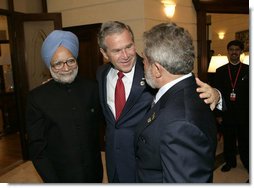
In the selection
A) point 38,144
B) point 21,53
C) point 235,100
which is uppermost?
point 21,53

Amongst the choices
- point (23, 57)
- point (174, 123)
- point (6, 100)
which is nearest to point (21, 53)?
point (23, 57)

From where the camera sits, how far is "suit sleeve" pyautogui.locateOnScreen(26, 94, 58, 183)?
171 centimetres

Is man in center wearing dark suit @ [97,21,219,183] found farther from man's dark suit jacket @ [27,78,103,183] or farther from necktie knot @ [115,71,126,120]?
man's dark suit jacket @ [27,78,103,183]

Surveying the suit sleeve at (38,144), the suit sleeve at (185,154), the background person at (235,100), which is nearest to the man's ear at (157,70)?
the suit sleeve at (185,154)

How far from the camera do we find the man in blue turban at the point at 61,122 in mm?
1747

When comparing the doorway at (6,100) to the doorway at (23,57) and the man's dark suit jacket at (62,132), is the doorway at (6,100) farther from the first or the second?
the man's dark suit jacket at (62,132)

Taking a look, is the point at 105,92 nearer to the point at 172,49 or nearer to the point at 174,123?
the point at 172,49

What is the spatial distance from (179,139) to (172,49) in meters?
0.41

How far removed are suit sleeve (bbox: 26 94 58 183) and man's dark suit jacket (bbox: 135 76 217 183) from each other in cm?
68

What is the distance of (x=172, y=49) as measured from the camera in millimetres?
1229

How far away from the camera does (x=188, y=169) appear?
1.05 meters

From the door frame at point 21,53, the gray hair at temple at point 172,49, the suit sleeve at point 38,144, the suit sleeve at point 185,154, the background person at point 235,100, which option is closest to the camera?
the suit sleeve at point 185,154

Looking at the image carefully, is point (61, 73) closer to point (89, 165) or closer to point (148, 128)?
point (89, 165)

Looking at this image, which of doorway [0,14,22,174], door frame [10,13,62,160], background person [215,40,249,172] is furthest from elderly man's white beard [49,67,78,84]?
doorway [0,14,22,174]
